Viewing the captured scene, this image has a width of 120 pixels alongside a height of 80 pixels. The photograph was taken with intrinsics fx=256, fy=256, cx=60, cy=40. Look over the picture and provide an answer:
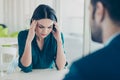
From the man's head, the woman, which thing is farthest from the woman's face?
the man's head

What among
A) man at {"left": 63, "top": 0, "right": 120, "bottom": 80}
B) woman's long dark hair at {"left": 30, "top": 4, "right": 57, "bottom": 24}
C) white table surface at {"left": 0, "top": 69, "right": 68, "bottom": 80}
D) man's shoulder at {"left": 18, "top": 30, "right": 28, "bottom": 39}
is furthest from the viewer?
man's shoulder at {"left": 18, "top": 30, "right": 28, "bottom": 39}

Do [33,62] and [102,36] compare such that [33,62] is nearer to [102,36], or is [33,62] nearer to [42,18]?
[42,18]

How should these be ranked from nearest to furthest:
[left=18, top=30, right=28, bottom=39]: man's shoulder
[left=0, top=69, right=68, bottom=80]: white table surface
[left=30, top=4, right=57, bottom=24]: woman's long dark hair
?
[left=0, top=69, right=68, bottom=80]: white table surface, [left=30, top=4, right=57, bottom=24]: woman's long dark hair, [left=18, top=30, right=28, bottom=39]: man's shoulder

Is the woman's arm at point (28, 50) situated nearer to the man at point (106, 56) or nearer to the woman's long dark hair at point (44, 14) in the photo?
the woman's long dark hair at point (44, 14)

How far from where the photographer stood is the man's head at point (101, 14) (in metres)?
0.62

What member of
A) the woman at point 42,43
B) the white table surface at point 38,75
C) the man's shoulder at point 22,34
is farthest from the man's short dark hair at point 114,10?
the man's shoulder at point 22,34

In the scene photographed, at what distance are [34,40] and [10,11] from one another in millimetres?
3411

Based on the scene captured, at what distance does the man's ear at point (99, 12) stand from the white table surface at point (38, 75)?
1005 millimetres

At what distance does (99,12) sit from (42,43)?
4.56 ft

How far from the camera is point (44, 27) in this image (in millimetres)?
1909

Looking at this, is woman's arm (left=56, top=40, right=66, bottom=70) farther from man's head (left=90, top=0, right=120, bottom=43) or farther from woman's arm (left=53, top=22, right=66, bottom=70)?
man's head (left=90, top=0, right=120, bottom=43)

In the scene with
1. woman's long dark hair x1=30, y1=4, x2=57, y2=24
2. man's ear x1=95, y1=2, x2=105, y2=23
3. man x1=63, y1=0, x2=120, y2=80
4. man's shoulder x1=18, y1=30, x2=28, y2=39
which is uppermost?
man's ear x1=95, y1=2, x2=105, y2=23

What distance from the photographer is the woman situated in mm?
1917

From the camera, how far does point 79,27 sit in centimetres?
425
